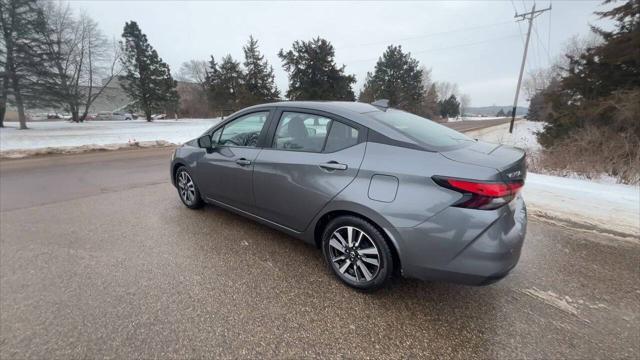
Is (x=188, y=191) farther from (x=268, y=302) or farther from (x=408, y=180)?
(x=408, y=180)

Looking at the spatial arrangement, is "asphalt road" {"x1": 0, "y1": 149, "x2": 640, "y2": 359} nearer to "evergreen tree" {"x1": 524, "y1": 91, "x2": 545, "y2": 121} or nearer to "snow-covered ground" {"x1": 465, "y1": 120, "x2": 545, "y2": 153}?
"snow-covered ground" {"x1": 465, "y1": 120, "x2": 545, "y2": 153}

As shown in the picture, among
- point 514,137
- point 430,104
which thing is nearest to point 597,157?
point 514,137

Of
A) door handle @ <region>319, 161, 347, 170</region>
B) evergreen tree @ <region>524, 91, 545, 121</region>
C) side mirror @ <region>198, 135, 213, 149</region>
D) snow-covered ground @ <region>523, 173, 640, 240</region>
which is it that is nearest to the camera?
door handle @ <region>319, 161, 347, 170</region>

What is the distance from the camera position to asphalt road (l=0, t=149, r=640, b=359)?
188 centimetres

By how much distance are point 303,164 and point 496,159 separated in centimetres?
154

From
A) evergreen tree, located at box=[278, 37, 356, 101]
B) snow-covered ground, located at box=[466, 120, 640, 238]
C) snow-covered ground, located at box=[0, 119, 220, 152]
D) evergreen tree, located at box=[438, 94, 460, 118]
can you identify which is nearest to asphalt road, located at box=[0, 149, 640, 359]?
snow-covered ground, located at box=[466, 120, 640, 238]

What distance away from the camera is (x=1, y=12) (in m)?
19.2

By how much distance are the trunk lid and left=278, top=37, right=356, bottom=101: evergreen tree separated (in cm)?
2997

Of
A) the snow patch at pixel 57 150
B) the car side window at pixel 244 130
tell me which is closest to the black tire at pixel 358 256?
the car side window at pixel 244 130

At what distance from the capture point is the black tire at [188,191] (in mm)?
3936

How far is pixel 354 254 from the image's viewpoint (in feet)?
7.77

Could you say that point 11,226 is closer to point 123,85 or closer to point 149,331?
point 149,331

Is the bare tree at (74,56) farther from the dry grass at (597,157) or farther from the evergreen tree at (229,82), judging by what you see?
the dry grass at (597,157)

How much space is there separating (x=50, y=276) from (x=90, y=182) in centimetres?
420
